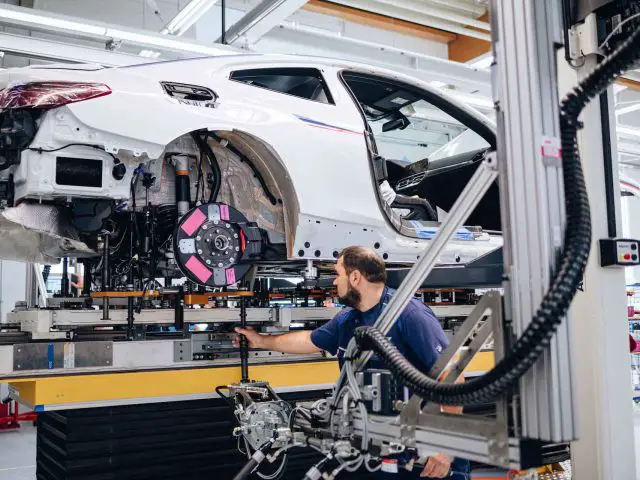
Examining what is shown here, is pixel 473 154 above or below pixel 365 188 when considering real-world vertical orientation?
above

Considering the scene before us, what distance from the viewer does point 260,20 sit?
626 cm

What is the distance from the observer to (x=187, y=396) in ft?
11.5

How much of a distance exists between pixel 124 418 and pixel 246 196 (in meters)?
1.36

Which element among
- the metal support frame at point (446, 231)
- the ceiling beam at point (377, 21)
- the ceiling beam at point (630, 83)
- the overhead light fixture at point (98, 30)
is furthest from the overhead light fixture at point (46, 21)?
the ceiling beam at point (630, 83)

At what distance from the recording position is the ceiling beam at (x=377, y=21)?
8.05m

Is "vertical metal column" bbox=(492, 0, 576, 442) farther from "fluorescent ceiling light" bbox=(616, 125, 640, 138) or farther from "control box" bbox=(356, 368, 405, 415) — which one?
"fluorescent ceiling light" bbox=(616, 125, 640, 138)

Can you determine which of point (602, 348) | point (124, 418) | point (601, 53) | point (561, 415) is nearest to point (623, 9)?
point (601, 53)

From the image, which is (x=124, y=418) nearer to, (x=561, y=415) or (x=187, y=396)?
(x=187, y=396)

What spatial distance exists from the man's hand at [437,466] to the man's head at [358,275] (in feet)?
2.58

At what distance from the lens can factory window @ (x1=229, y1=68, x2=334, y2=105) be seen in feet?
12.2

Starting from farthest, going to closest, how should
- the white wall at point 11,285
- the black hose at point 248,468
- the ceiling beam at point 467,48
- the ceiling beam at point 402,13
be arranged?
1. the white wall at point 11,285
2. the ceiling beam at point 467,48
3. the ceiling beam at point 402,13
4. the black hose at point 248,468

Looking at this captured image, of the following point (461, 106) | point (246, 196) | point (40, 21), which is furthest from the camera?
point (40, 21)

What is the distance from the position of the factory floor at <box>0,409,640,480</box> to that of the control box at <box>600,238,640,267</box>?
261 centimetres

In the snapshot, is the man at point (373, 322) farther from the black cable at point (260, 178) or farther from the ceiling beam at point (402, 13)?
the ceiling beam at point (402, 13)
